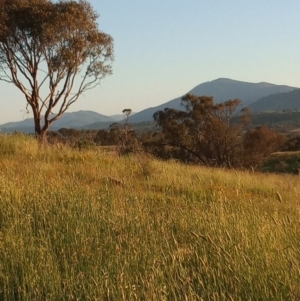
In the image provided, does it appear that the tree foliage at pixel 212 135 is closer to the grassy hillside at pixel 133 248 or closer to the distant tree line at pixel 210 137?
the distant tree line at pixel 210 137

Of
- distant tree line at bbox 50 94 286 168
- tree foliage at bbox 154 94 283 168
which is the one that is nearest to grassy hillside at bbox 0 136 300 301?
distant tree line at bbox 50 94 286 168

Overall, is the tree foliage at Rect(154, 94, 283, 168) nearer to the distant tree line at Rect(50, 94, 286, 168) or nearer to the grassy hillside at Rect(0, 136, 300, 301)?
the distant tree line at Rect(50, 94, 286, 168)

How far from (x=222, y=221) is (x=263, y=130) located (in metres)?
34.8

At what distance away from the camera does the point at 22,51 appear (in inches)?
840

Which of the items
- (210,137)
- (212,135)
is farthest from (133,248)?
(210,137)

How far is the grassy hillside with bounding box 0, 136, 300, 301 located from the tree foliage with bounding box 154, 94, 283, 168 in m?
30.6

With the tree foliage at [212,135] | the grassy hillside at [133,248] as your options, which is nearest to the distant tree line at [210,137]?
the tree foliage at [212,135]

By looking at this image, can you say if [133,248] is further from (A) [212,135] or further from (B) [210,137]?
(B) [210,137]

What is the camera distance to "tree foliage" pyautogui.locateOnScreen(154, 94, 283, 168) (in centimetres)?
3669

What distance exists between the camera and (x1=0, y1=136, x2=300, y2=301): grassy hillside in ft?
10.1

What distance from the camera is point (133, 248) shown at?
3.89m

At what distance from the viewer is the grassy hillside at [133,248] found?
3.07 meters

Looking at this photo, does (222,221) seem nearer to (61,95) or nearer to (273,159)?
(61,95)

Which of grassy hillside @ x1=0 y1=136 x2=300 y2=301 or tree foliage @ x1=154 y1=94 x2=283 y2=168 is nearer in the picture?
grassy hillside @ x1=0 y1=136 x2=300 y2=301
